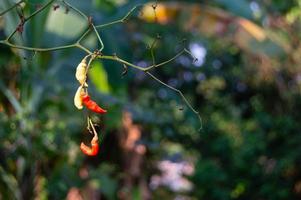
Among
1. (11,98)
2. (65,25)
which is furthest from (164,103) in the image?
(11,98)

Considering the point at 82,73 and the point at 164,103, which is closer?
the point at 82,73

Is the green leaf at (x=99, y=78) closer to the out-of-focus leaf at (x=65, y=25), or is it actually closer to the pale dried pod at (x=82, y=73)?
the out-of-focus leaf at (x=65, y=25)

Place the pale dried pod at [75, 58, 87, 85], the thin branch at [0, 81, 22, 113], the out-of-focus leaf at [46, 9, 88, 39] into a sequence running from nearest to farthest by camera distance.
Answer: the pale dried pod at [75, 58, 87, 85] → the thin branch at [0, 81, 22, 113] → the out-of-focus leaf at [46, 9, 88, 39]

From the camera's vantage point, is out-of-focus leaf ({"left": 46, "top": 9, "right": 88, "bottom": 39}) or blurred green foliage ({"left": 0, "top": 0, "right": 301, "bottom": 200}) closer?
blurred green foliage ({"left": 0, "top": 0, "right": 301, "bottom": 200})

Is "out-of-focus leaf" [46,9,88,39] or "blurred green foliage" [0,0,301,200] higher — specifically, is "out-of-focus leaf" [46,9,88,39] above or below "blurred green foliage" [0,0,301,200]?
above

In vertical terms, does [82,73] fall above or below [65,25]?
above

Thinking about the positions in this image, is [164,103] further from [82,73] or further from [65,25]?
[82,73]

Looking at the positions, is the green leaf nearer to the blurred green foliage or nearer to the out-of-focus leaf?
the blurred green foliage

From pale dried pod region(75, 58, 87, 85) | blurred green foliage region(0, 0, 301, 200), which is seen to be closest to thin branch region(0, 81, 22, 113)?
blurred green foliage region(0, 0, 301, 200)
